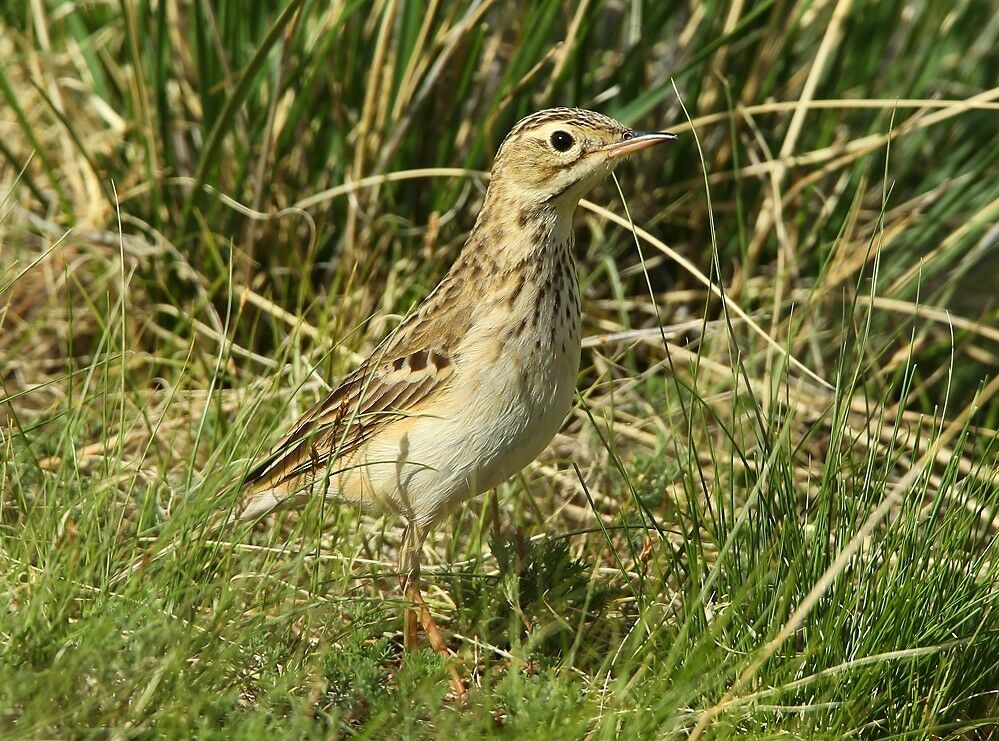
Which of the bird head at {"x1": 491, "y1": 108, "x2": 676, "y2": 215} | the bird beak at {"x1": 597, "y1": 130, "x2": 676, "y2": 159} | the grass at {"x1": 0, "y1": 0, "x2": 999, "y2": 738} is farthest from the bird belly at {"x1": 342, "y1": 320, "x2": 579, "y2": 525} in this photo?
the bird beak at {"x1": 597, "y1": 130, "x2": 676, "y2": 159}

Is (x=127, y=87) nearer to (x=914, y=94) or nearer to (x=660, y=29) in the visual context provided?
(x=660, y=29)

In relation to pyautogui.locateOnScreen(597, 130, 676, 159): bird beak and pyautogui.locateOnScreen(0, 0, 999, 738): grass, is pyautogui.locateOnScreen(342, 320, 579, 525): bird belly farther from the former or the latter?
pyautogui.locateOnScreen(597, 130, 676, 159): bird beak

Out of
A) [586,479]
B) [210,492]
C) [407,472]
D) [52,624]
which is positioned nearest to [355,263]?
[586,479]

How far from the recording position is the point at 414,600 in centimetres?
396

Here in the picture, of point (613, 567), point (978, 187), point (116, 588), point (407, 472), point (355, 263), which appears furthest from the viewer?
point (978, 187)

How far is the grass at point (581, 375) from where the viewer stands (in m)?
3.36

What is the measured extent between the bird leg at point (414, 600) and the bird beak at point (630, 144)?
4.04 ft

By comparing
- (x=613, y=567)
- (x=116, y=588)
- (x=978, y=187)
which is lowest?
(x=613, y=567)

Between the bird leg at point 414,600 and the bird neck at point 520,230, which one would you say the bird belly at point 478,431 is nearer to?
the bird leg at point 414,600

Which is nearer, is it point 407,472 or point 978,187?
point 407,472

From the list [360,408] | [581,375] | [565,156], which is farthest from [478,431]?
[581,375]

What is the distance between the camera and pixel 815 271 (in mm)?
6004

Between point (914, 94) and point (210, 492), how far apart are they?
3838mm

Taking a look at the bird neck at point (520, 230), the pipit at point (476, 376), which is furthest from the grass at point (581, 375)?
the bird neck at point (520, 230)
